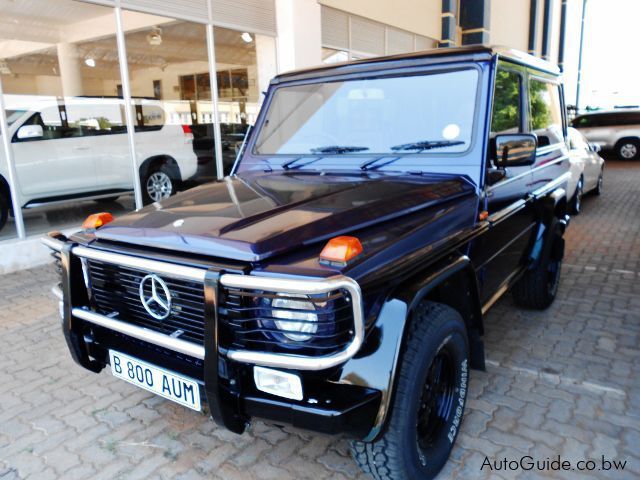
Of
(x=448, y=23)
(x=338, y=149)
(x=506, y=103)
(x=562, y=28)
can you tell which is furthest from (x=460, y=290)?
(x=562, y=28)

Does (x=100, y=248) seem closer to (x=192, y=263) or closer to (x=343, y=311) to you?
(x=192, y=263)

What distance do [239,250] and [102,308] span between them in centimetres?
98

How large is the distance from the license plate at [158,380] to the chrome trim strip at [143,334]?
149 millimetres

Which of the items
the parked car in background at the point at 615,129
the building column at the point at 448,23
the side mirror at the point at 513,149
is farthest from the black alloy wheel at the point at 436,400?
the parked car in background at the point at 615,129

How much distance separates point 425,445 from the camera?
7.50 ft

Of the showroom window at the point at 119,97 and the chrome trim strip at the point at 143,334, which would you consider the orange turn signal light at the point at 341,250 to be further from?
the showroom window at the point at 119,97

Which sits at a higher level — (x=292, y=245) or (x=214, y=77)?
(x=214, y=77)

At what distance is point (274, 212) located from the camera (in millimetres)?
2252

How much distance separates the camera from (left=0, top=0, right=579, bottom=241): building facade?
634cm

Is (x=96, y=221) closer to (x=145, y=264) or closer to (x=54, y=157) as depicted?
(x=145, y=264)

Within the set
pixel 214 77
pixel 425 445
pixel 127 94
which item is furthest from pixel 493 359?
pixel 214 77

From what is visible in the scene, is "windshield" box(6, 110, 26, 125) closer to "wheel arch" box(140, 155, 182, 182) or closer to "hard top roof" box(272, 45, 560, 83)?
"wheel arch" box(140, 155, 182, 182)

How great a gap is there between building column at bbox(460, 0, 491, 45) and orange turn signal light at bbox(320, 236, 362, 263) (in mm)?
14988

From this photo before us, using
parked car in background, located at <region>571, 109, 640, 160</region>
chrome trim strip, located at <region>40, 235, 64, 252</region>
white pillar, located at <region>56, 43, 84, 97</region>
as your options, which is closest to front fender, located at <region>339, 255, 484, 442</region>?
chrome trim strip, located at <region>40, 235, 64, 252</region>
